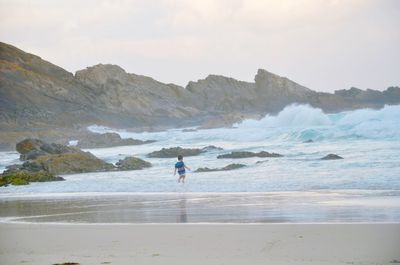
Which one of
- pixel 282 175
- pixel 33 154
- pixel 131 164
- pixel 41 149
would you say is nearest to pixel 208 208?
pixel 282 175

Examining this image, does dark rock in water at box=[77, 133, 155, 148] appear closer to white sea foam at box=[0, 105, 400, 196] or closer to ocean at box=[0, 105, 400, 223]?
white sea foam at box=[0, 105, 400, 196]

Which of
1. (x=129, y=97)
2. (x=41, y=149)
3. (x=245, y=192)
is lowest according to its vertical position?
(x=245, y=192)

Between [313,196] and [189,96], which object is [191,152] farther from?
[189,96]

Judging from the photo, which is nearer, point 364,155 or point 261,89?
point 364,155

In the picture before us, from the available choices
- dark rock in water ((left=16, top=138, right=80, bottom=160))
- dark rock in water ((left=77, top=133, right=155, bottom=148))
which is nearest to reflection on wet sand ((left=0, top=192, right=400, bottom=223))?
dark rock in water ((left=16, top=138, right=80, bottom=160))

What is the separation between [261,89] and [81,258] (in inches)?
3481

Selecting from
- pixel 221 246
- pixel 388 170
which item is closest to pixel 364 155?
pixel 388 170

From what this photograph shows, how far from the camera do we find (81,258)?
7.18 meters

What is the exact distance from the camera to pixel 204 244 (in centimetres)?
780

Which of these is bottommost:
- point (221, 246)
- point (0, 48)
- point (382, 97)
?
point (221, 246)

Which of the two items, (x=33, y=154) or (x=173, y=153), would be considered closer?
(x=33, y=154)

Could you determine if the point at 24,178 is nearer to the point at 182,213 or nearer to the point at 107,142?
the point at 182,213

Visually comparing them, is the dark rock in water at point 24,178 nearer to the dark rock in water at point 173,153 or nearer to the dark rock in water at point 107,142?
the dark rock in water at point 173,153

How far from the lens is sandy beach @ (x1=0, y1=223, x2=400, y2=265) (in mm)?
6891
